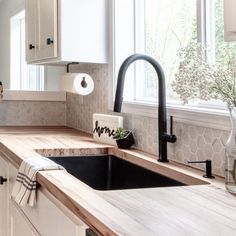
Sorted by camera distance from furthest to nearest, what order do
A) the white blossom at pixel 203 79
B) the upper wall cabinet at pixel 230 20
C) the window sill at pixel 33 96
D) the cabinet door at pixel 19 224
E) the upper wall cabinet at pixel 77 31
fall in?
the window sill at pixel 33 96, the upper wall cabinet at pixel 77 31, the cabinet door at pixel 19 224, the white blossom at pixel 203 79, the upper wall cabinet at pixel 230 20

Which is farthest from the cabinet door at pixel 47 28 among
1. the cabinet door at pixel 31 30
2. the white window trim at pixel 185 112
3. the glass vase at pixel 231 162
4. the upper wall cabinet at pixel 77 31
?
the glass vase at pixel 231 162

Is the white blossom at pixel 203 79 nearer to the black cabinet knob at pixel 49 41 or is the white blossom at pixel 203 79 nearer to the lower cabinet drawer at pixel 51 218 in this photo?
the lower cabinet drawer at pixel 51 218

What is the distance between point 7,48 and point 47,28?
4.49 feet

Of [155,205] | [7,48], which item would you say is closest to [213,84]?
[155,205]

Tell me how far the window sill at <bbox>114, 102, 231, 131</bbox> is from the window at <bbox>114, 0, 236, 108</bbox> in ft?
0.41

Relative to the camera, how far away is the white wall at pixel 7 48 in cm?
356

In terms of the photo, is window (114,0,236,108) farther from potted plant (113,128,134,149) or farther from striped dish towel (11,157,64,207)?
striped dish towel (11,157,64,207)

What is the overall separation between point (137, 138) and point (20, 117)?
4.69 feet

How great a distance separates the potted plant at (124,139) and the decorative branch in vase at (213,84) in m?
0.83

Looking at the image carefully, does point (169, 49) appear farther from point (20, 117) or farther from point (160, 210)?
point (20, 117)

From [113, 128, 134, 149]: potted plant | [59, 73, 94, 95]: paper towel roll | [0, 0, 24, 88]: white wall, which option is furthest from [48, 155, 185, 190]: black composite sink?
[0, 0, 24, 88]: white wall

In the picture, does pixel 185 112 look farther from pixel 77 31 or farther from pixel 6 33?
pixel 6 33

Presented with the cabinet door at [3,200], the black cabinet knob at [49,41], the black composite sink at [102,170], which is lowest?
the cabinet door at [3,200]

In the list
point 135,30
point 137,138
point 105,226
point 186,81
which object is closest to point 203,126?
point 186,81
